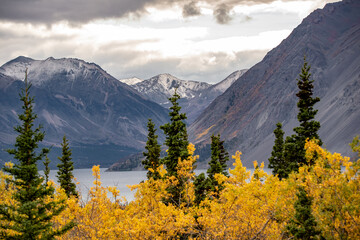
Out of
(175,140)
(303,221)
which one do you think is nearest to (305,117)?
(175,140)

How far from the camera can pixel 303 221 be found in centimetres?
2677

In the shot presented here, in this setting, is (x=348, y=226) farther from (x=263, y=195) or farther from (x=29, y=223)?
(x=29, y=223)

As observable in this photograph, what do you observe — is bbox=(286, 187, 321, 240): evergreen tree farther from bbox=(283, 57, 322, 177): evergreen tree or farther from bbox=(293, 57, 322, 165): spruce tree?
bbox=(293, 57, 322, 165): spruce tree

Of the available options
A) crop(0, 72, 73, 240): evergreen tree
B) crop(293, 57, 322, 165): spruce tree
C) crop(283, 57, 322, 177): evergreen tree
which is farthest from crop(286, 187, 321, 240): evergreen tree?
crop(293, 57, 322, 165): spruce tree

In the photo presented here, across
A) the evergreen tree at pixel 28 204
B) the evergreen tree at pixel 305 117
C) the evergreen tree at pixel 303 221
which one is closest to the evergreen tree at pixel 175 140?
the evergreen tree at pixel 305 117

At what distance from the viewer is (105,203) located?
33.0m

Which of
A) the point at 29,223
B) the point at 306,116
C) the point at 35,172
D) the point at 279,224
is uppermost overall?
the point at 306,116

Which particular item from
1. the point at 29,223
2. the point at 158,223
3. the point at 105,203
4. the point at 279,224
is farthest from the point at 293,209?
the point at 29,223

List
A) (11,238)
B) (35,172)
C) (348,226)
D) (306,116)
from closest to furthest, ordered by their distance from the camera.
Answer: (348,226)
(11,238)
(35,172)
(306,116)

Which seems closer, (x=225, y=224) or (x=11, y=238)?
(x=225, y=224)

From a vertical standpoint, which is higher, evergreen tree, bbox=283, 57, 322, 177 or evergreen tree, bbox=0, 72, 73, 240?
evergreen tree, bbox=283, 57, 322, 177

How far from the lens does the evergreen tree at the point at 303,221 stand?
26.4 m

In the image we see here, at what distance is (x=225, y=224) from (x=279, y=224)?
6035mm

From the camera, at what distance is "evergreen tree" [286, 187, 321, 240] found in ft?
86.6
